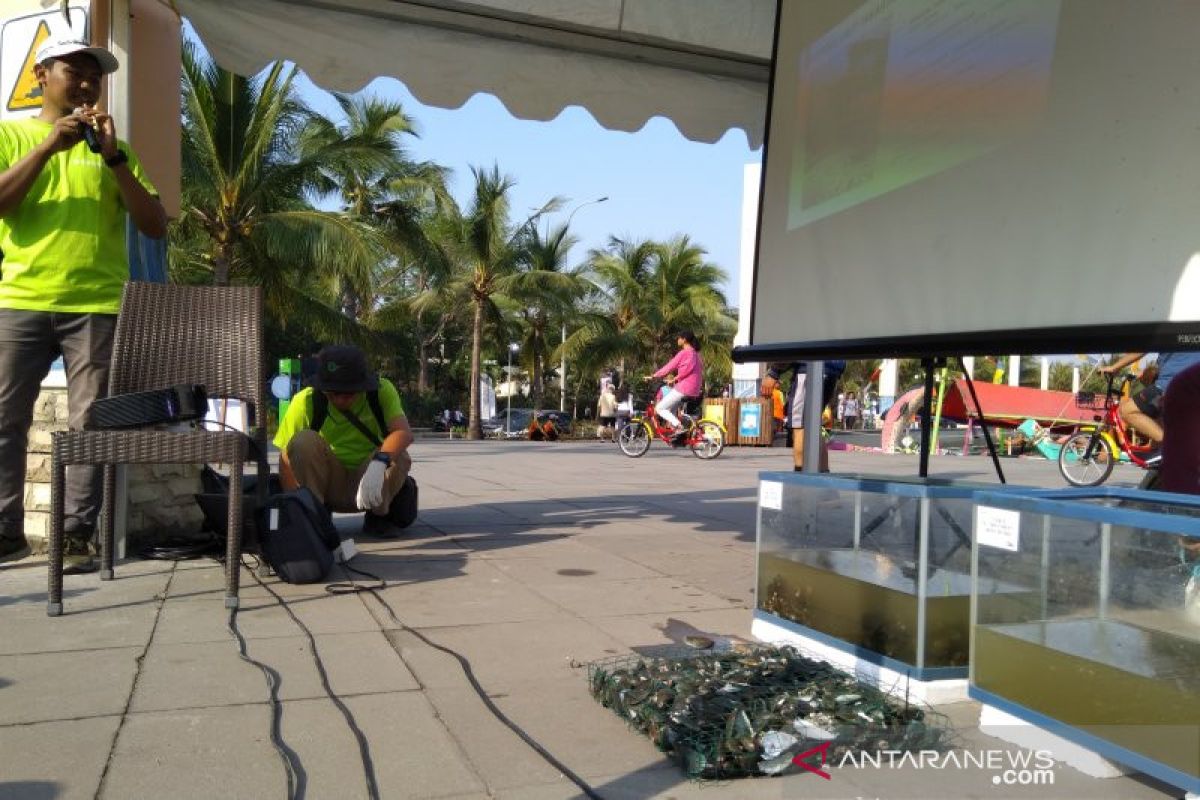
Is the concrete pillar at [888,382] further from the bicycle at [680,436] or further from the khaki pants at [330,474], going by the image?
the khaki pants at [330,474]

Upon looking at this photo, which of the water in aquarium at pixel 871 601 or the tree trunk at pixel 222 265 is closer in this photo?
the water in aquarium at pixel 871 601

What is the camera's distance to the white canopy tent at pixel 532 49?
213 inches

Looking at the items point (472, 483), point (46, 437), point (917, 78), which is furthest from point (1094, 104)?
point (472, 483)

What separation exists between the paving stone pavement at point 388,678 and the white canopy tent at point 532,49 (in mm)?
2858

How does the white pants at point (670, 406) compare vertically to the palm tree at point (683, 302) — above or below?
below

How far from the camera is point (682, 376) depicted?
1515cm

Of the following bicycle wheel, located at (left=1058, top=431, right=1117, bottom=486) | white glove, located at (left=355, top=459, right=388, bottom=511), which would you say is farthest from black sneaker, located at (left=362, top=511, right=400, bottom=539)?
bicycle wheel, located at (left=1058, top=431, right=1117, bottom=486)

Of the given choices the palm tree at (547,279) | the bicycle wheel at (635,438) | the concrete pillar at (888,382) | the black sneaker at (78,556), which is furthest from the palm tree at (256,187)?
the concrete pillar at (888,382)

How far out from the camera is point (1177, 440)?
342 centimetres

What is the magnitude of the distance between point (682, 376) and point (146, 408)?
38.6ft

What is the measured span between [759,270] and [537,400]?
33978mm

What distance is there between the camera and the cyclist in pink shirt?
47.8 feet

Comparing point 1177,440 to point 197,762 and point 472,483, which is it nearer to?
point 197,762

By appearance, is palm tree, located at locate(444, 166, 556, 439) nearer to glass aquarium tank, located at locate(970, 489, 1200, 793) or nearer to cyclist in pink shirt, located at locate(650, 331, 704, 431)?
cyclist in pink shirt, located at locate(650, 331, 704, 431)
